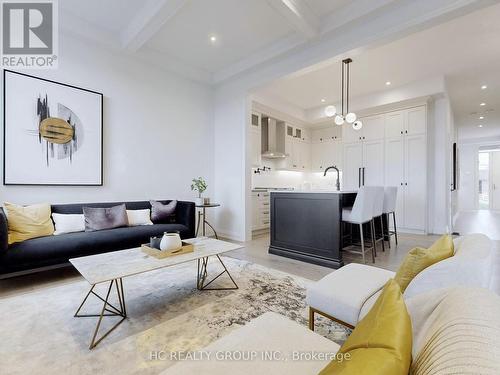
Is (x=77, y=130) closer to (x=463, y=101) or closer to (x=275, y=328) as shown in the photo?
(x=275, y=328)

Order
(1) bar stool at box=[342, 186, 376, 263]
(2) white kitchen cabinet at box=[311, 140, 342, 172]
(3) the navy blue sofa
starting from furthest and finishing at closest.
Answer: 1. (2) white kitchen cabinet at box=[311, 140, 342, 172]
2. (1) bar stool at box=[342, 186, 376, 263]
3. (3) the navy blue sofa

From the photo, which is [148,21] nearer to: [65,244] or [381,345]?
[65,244]

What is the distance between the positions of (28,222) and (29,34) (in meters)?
2.33

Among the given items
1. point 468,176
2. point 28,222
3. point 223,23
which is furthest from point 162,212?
point 468,176

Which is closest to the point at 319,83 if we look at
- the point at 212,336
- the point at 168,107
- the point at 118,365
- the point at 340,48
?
the point at 340,48

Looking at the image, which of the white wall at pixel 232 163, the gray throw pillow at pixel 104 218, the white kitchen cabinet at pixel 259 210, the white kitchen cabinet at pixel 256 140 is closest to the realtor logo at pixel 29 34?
the gray throw pillow at pixel 104 218

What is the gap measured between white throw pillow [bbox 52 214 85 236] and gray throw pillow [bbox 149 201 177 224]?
940 millimetres

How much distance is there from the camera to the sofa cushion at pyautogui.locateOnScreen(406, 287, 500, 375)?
422 mm

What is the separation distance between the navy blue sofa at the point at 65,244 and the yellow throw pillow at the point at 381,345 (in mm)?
2943

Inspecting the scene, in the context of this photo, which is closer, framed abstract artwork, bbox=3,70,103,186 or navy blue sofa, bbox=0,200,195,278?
navy blue sofa, bbox=0,200,195,278

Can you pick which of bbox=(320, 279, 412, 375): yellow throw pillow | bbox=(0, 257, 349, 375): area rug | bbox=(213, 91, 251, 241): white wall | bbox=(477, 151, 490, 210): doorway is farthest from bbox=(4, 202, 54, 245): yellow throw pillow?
bbox=(477, 151, 490, 210): doorway

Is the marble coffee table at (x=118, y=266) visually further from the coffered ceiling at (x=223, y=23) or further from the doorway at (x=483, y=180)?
the doorway at (x=483, y=180)

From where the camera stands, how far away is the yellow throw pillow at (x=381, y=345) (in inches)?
19.9

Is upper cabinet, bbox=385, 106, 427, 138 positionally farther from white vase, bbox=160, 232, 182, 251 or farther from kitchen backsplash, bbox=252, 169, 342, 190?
white vase, bbox=160, 232, 182, 251
